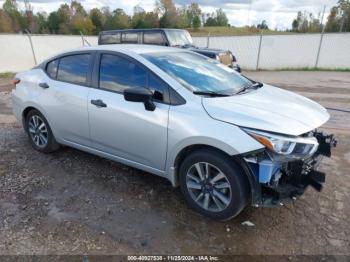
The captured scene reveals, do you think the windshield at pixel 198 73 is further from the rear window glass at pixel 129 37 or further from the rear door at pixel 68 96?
the rear window glass at pixel 129 37

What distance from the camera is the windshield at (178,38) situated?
1218cm

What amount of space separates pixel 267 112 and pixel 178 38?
10433 millimetres

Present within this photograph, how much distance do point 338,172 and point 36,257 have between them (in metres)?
3.75

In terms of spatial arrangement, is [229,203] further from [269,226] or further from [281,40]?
[281,40]

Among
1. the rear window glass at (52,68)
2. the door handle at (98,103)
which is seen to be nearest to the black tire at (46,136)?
the rear window glass at (52,68)

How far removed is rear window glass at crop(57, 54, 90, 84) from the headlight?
7.44ft

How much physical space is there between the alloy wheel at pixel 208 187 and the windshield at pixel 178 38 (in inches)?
383

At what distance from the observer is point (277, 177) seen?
2.77 m

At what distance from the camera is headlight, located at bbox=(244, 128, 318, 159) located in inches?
104

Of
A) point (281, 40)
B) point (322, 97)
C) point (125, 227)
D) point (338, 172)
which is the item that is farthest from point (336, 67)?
point (125, 227)

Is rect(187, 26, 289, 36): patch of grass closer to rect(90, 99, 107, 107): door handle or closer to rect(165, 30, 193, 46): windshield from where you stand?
rect(165, 30, 193, 46): windshield

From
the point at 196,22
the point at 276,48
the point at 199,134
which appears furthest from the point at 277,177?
the point at 196,22

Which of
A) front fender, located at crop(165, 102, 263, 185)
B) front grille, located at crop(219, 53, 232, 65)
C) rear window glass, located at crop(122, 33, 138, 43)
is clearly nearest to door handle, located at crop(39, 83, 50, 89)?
front fender, located at crop(165, 102, 263, 185)

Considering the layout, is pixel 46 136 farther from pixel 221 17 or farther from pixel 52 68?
pixel 221 17
